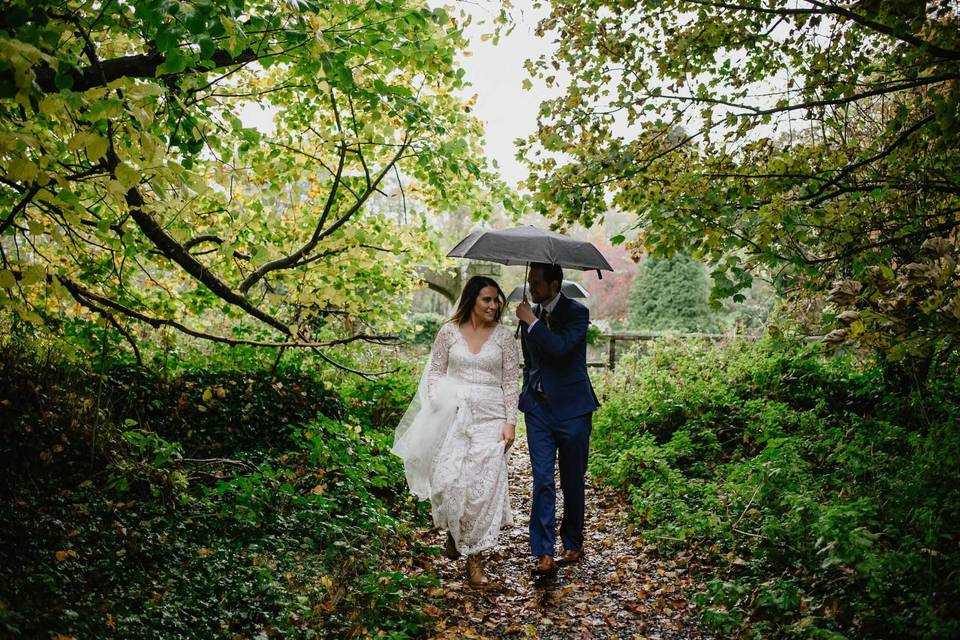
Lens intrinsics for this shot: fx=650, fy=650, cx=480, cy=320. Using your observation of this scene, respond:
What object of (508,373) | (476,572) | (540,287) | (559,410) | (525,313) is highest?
(540,287)

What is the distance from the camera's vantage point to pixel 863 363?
7836 mm

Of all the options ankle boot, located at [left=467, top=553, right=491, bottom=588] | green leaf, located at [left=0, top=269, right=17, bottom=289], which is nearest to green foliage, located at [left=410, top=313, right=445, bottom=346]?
ankle boot, located at [left=467, top=553, right=491, bottom=588]

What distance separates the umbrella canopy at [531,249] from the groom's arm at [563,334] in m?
0.39

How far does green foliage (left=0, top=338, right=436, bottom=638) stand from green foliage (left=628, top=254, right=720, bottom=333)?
1814cm

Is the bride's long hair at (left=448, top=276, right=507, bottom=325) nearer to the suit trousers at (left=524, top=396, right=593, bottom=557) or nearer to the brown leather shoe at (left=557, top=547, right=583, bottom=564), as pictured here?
the suit trousers at (left=524, top=396, right=593, bottom=557)

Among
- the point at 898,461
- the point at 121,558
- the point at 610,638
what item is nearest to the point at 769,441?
the point at 898,461

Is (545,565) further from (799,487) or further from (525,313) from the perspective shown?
(799,487)

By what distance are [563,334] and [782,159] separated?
203cm

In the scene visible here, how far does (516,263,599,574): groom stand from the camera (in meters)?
5.00

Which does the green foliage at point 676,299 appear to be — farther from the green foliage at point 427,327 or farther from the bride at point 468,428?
the bride at point 468,428

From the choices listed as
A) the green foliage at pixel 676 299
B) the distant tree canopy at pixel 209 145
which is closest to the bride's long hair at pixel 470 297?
the distant tree canopy at pixel 209 145

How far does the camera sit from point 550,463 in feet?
16.8

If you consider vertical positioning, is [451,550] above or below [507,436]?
below

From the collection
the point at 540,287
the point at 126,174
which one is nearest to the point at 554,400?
the point at 540,287
